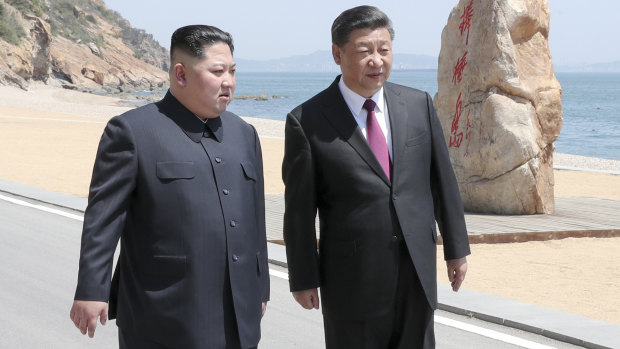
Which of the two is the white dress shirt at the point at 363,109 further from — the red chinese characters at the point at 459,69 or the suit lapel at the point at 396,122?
the red chinese characters at the point at 459,69

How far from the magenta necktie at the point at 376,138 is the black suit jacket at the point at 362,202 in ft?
0.15

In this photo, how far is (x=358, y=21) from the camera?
13.0 ft

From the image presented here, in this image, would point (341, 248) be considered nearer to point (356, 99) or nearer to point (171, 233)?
point (356, 99)

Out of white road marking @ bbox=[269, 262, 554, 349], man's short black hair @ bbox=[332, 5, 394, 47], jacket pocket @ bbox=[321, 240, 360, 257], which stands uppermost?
man's short black hair @ bbox=[332, 5, 394, 47]

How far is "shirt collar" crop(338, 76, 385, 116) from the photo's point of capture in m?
4.07

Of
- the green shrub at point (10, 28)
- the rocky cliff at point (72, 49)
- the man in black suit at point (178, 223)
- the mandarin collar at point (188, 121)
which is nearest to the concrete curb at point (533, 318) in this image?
the man in black suit at point (178, 223)

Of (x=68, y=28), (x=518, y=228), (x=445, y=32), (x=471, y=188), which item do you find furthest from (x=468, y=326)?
(x=68, y=28)

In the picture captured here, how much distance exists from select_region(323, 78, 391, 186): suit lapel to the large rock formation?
7.46 m

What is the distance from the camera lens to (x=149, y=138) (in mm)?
3598

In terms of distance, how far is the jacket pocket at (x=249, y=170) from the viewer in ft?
12.1

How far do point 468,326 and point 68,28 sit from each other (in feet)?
365

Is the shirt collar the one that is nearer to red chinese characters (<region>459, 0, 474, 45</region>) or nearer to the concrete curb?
the concrete curb

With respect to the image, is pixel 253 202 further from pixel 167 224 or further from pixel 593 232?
pixel 593 232

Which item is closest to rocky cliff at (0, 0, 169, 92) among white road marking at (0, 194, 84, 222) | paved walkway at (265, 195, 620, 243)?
white road marking at (0, 194, 84, 222)
